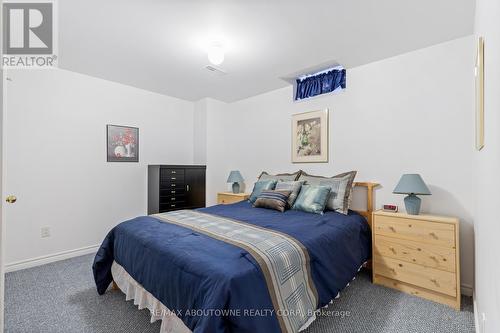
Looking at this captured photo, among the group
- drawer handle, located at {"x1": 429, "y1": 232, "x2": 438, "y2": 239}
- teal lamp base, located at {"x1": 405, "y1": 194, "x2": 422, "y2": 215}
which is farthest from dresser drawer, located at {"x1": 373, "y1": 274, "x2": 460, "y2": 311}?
teal lamp base, located at {"x1": 405, "y1": 194, "x2": 422, "y2": 215}

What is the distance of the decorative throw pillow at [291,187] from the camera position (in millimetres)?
2754

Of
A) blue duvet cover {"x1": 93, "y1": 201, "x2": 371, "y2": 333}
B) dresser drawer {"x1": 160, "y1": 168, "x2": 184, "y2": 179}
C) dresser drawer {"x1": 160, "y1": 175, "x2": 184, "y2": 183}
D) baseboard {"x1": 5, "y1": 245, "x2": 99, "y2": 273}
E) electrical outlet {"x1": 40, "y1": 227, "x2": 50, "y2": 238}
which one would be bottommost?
baseboard {"x1": 5, "y1": 245, "x2": 99, "y2": 273}

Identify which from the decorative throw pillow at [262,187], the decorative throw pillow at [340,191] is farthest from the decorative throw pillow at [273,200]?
the decorative throw pillow at [340,191]

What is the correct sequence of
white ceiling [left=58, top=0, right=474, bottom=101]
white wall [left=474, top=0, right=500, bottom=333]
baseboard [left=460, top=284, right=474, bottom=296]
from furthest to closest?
baseboard [left=460, top=284, right=474, bottom=296] → white ceiling [left=58, top=0, right=474, bottom=101] → white wall [left=474, top=0, right=500, bottom=333]

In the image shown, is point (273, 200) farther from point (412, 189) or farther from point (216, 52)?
point (216, 52)

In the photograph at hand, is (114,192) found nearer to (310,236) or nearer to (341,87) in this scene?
(310,236)

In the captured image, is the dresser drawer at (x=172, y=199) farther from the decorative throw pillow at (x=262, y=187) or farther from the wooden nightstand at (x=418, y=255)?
the wooden nightstand at (x=418, y=255)

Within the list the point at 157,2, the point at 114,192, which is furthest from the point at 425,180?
the point at 114,192

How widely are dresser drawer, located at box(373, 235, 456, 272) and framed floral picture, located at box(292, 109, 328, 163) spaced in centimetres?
124

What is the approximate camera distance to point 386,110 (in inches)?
105

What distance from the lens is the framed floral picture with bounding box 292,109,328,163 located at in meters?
3.18

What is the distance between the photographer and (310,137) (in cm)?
331

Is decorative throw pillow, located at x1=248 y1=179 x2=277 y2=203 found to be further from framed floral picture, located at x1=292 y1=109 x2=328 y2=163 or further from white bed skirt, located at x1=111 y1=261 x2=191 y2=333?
white bed skirt, located at x1=111 y1=261 x2=191 y2=333

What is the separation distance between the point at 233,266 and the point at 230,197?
2633 mm
